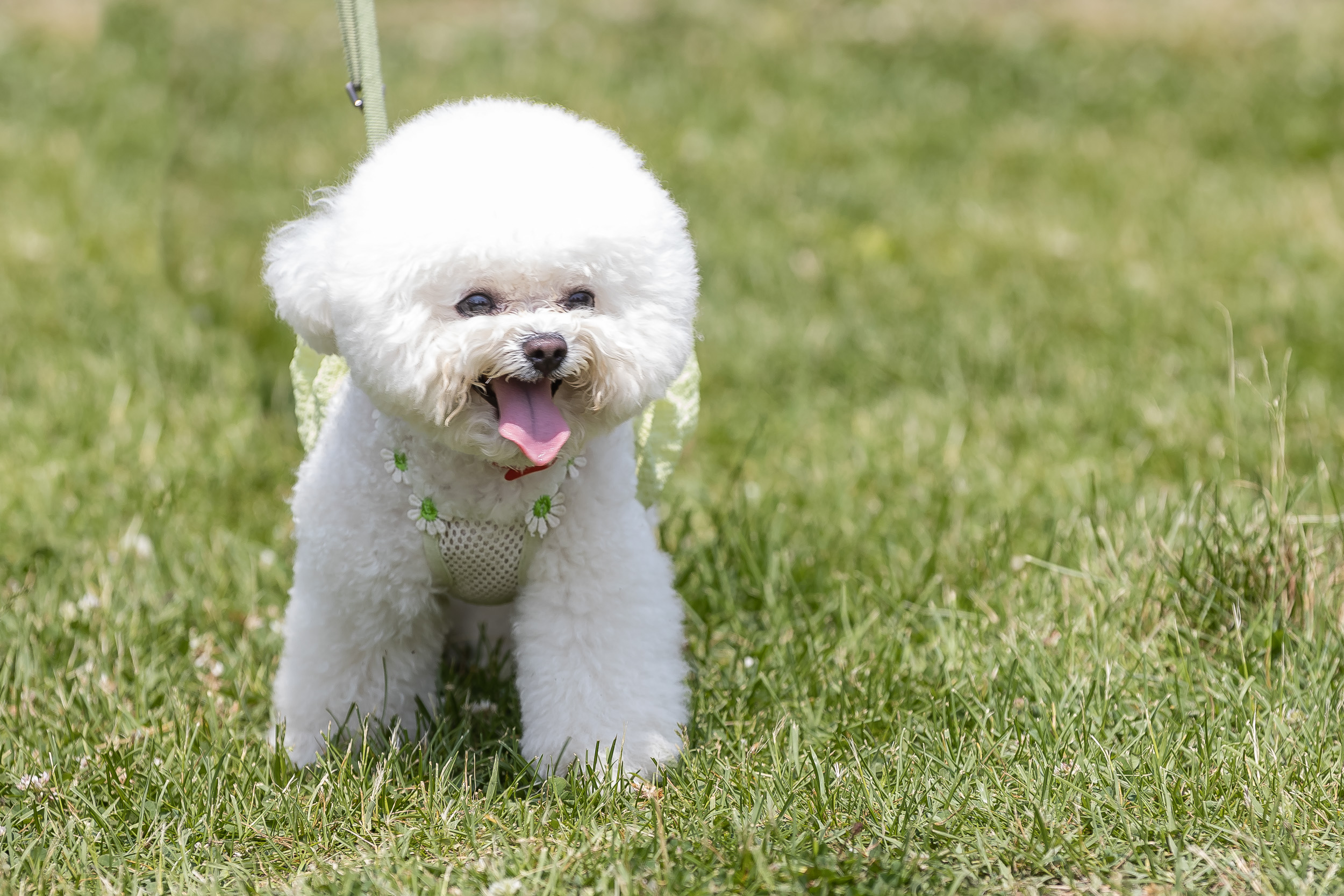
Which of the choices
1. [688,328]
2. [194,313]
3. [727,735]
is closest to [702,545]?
[727,735]

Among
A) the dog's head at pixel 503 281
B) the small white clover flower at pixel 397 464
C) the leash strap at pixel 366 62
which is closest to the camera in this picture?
the dog's head at pixel 503 281

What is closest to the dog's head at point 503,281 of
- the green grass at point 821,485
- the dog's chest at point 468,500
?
the dog's chest at point 468,500

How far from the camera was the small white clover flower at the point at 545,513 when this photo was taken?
8.33ft

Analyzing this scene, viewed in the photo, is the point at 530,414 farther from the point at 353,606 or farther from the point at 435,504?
the point at 353,606

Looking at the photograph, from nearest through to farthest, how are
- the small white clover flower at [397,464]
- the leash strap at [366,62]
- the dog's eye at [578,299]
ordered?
the dog's eye at [578,299], the small white clover flower at [397,464], the leash strap at [366,62]

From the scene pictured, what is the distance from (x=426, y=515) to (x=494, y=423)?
1.04ft

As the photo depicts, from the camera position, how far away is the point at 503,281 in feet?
7.33

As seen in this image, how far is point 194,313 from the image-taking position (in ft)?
16.8

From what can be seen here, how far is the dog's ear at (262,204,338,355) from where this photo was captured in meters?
2.34

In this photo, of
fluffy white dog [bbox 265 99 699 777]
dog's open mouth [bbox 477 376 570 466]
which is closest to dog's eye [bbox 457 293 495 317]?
fluffy white dog [bbox 265 99 699 777]

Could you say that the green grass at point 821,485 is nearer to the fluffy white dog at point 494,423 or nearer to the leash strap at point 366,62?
the fluffy white dog at point 494,423

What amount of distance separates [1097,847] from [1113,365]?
9.69ft

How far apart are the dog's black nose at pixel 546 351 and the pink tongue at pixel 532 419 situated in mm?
58

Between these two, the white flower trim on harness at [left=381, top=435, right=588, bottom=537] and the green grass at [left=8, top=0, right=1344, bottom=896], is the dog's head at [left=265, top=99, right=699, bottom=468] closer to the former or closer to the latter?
the white flower trim on harness at [left=381, top=435, right=588, bottom=537]
